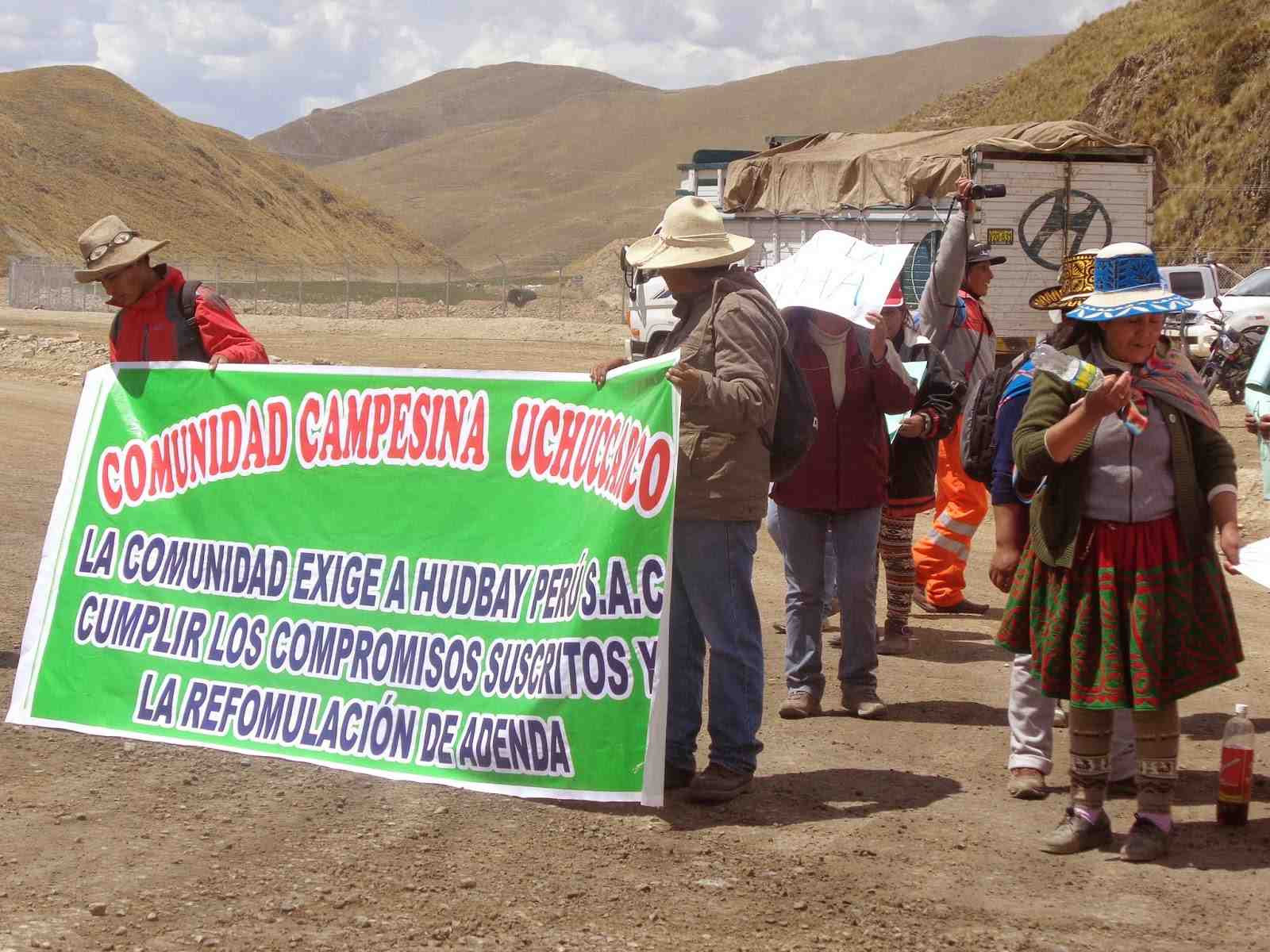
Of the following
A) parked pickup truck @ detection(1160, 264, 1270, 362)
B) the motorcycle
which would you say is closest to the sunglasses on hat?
the motorcycle

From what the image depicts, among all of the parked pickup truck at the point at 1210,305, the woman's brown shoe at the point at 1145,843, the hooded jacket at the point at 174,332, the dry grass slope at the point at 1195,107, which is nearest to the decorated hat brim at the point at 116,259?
the hooded jacket at the point at 174,332

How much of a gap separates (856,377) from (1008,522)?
167cm

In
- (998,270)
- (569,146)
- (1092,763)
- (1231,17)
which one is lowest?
(1092,763)

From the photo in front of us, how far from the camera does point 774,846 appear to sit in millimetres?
4957

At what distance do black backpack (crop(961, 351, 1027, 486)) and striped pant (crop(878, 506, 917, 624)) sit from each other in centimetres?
235

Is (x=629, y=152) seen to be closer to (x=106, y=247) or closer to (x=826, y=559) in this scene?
(x=826, y=559)

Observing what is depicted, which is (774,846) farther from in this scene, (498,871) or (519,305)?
(519,305)

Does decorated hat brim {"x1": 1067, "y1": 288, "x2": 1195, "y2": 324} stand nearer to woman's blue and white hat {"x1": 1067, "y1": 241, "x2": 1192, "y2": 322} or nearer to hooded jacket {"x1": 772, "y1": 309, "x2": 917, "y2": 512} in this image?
woman's blue and white hat {"x1": 1067, "y1": 241, "x2": 1192, "y2": 322}

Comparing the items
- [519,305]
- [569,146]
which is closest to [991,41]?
[569,146]

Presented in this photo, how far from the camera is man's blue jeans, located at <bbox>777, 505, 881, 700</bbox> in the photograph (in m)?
6.55

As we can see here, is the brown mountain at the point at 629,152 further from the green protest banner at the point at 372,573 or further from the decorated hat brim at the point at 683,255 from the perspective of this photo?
the decorated hat brim at the point at 683,255

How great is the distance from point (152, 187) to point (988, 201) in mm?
86162

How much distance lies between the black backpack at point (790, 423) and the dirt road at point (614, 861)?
45.1 inches

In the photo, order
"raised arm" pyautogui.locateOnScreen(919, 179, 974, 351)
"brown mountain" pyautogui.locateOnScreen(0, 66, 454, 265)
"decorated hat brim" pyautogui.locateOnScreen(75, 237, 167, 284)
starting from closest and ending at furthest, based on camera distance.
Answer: "decorated hat brim" pyautogui.locateOnScreen(75, 237, 167, 284), "raised arm" pyautogui.locateOnScreen(919, 179, 974, 351), "brown mountain" pyautogui.locateOnScreen(0, 66, 454, 265)
